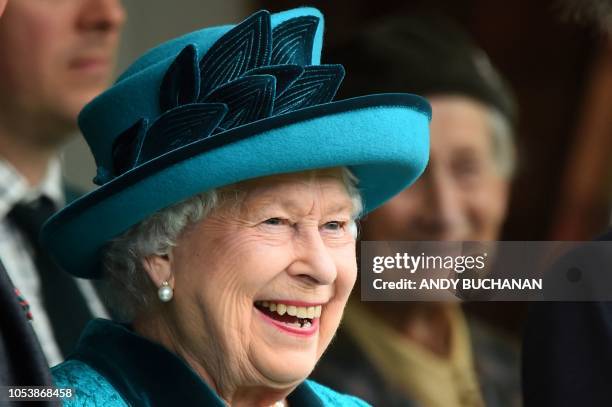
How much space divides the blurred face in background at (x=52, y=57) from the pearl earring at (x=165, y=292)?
3.86ft

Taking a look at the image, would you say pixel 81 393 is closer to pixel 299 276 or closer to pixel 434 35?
pixel 299 276

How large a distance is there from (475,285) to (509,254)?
158mm

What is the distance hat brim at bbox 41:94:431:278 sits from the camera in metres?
2.34

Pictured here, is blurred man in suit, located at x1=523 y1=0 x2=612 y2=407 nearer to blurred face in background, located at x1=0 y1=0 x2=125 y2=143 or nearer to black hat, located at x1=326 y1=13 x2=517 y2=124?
blurred face in background, located at x1=0 y1=0 x2=125 y2=143

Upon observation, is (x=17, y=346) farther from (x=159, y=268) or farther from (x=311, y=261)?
(x=311, y=261)

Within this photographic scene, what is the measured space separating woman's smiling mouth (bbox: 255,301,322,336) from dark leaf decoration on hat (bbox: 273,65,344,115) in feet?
1.19

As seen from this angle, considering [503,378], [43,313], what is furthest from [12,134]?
[503,378]

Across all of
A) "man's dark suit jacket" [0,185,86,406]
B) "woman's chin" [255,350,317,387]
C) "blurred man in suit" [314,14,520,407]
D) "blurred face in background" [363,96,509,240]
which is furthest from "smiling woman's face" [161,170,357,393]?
"blurred face in background" [363,96,509,240]

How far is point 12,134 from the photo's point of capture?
3541 mm

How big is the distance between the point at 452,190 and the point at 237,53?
1883mm

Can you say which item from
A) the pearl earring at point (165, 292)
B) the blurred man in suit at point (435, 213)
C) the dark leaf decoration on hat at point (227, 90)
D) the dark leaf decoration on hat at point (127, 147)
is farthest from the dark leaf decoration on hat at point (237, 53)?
the blurred man in suit at point (435, 213)

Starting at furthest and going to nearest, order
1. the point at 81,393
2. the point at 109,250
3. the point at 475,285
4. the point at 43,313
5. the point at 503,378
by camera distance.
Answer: the point at 503,378
the point at 43,313
the point at 475,285
the point at 109,250
the point at 81,393

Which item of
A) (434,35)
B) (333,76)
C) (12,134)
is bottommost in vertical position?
(333,76)

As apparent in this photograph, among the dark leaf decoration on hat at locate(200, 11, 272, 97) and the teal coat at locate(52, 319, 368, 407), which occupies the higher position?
the dark leaf decoration on hat at locate(200, 11, 272, 97)
